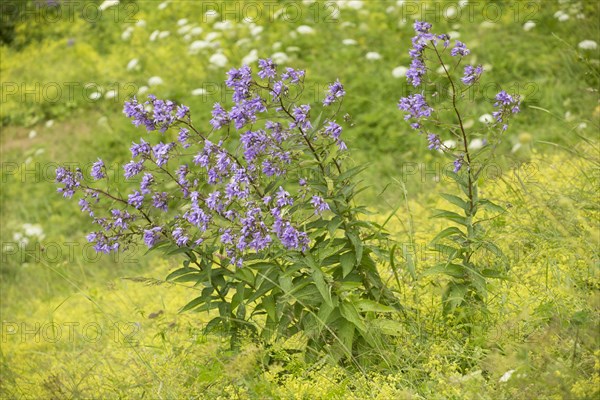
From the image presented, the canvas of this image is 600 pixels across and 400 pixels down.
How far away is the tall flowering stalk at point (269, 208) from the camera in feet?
10.8

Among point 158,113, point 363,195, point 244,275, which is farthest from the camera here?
point 363,195

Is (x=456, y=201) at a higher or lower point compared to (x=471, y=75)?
lower

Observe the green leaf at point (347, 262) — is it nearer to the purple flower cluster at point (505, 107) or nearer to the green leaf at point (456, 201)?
the green leaf at point (456, 201)

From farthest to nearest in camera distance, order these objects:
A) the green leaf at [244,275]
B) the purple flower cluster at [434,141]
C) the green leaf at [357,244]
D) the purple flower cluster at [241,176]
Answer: the purple flower cluster at [434,141], the green leaf at [244,275], the green leaf at [357,244], the purple flower cluster at [241,176]

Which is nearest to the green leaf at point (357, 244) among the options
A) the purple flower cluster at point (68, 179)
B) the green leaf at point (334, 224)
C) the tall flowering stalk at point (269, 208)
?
the tall flowering stalk at point (269, 208)

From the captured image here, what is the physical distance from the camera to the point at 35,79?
12234mm

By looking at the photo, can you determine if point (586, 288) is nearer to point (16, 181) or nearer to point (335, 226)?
point (335, 226)

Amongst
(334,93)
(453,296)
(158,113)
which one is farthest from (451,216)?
(158,113)

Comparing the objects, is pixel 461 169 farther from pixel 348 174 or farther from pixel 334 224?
pixel 334 224

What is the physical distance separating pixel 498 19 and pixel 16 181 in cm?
Answer: 683

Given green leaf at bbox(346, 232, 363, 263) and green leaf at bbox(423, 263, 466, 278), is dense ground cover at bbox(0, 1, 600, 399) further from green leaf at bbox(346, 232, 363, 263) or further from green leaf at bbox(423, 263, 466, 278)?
green leaf at bbox(346, 232, 363, 263)

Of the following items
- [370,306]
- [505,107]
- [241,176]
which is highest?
[505,107]

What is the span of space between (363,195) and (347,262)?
4.21 metres

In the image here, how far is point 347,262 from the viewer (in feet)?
11.2
